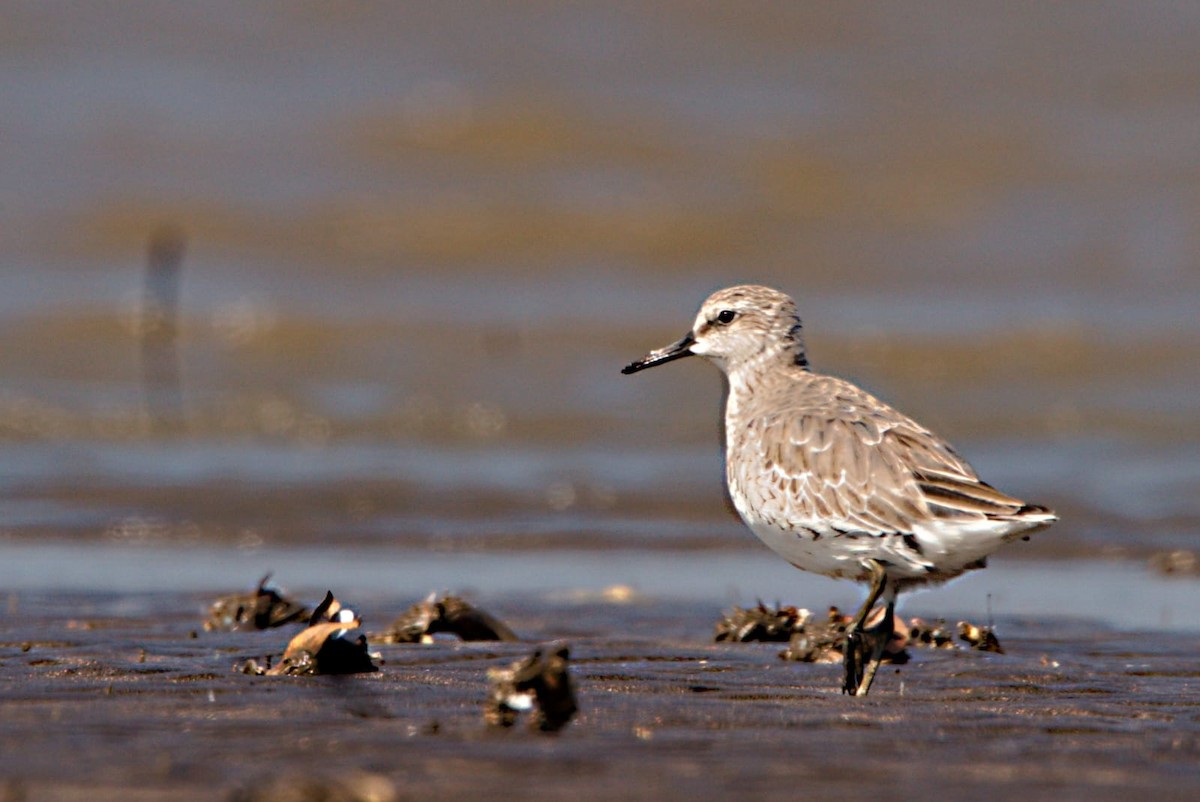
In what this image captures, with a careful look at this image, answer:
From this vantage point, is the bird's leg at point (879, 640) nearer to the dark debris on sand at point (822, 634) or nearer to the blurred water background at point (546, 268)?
the dark debris on sand at point (822, 634)

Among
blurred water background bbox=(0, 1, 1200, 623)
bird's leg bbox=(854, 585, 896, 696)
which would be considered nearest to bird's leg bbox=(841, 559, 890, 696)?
bird's leg bbox=(854, 585, 896, 696)

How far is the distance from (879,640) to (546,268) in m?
12.0

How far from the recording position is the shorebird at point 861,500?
557 cm

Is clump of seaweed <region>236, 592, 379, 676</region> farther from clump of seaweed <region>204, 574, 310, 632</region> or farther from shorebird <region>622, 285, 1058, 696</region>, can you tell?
shorebird <region>622, 285, 1058, 696</region>

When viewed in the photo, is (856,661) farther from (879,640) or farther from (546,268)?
(546,268)

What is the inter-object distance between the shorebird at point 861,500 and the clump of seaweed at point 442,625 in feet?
3.28

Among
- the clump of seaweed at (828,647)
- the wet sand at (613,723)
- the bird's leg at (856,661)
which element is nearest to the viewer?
the wet sand at (613,723)

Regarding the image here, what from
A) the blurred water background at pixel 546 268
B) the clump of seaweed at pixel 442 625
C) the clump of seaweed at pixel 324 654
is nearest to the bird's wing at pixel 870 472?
the clump of seaweed at pixel 442 625

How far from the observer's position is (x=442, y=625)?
6422mm

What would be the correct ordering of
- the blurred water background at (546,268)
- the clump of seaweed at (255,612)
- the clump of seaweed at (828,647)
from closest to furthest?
the clump of seaweed at (828,647) → the clump of seaweed at (255,612) → the blurred water background at (546,268)

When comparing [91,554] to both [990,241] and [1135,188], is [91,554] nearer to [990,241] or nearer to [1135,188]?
[990,241]

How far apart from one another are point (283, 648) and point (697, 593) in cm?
274

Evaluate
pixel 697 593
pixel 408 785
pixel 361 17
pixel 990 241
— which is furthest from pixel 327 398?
pixel 408 785

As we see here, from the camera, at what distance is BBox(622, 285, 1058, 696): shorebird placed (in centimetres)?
557
